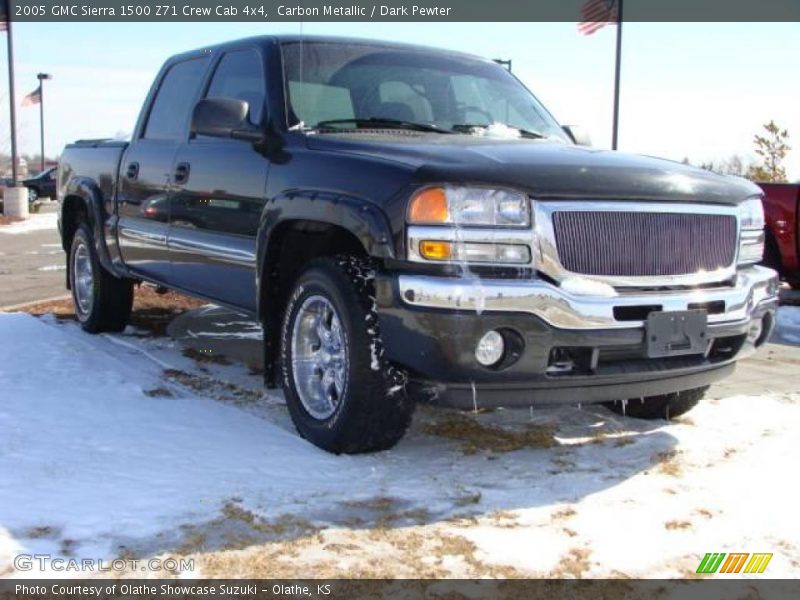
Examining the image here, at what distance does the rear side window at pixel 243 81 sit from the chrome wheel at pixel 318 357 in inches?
45.2

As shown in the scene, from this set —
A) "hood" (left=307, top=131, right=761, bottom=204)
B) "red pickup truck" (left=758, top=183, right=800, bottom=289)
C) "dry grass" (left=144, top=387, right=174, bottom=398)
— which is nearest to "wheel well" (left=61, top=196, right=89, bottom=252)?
"dry grass" (left=144, top=387, right=174, bottom=398)

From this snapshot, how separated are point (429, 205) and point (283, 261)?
3.75 feet

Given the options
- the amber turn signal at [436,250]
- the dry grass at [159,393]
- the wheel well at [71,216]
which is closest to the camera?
the amber turn signal at [436,250]

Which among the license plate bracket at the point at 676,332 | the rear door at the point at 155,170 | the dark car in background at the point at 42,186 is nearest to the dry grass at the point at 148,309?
the rear door at the point at 155,170

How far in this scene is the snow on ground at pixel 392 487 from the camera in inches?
110

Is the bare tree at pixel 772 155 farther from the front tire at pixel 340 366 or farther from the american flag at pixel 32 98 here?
the american flag at pixel 32 98

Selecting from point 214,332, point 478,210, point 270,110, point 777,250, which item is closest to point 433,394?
point 478,210

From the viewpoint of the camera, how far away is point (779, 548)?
113 inches

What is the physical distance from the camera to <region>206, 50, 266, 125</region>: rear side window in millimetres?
4531

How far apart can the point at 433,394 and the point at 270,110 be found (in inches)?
74.3

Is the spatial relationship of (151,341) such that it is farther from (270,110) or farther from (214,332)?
(270,110)

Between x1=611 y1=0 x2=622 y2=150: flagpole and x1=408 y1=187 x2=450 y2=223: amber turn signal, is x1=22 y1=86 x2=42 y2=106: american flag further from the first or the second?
Answer: x1=408 y1=187 x2=450 y2=223: amber turn signal

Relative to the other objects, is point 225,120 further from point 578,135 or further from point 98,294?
point 98,294

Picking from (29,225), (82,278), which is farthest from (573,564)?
(29,225)
